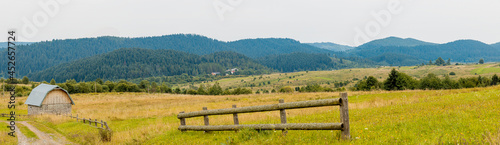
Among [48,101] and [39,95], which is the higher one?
[39,95]

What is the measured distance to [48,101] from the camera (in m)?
43.7

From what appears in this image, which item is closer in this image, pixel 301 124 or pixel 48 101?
pixel 301 124

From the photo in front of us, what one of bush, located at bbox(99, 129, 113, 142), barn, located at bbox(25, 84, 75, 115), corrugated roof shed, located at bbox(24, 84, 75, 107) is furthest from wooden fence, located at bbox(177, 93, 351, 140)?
barn, located at bbox(25, 84, 75, 115)

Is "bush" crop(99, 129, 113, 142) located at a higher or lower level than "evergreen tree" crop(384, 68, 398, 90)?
lower

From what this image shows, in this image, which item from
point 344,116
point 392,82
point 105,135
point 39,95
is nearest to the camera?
point 344,116

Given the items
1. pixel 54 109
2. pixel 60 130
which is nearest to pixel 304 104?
pixel 60 130

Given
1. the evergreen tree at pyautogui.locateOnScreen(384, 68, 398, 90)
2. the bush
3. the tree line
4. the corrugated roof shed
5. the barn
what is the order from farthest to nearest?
the evergreen tree at pyautogui.locateOnScreen(384, 68, 398, 90) < the tree line < the barn < the corrugated roof shed < the bush

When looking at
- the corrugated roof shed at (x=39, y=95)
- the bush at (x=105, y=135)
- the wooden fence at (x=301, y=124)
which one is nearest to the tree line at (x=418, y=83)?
the bush at (x=105, y=135)

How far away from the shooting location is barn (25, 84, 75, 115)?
42.2m

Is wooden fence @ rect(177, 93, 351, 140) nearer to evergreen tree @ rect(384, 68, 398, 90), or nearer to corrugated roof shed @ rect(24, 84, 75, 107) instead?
corrugated roof shed @ rect(24, 84, 75, 107)

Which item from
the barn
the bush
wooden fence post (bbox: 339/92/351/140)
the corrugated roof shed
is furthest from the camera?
the barn

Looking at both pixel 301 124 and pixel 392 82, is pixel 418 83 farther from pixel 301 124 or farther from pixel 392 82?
pixel 301 124

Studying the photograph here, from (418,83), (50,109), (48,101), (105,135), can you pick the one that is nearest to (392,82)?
(418,83)

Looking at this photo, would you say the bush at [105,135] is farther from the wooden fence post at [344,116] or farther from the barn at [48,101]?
the barn at [48,101]
